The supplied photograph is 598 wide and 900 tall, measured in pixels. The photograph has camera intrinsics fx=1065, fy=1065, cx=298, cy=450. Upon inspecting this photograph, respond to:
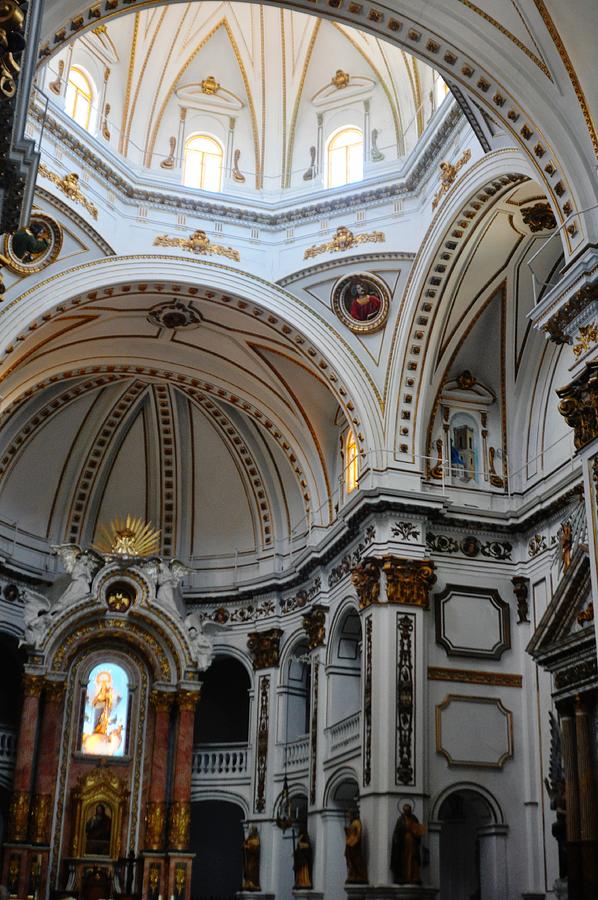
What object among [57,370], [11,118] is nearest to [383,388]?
[57,370]

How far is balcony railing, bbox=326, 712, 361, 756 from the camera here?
1983cm

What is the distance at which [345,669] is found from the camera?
21828mm

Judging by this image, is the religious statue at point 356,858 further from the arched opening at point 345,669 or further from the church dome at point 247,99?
the church dome at point 247,99

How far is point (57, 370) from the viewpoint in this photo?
914 inches

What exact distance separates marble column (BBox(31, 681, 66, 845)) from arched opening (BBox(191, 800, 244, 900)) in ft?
13.9

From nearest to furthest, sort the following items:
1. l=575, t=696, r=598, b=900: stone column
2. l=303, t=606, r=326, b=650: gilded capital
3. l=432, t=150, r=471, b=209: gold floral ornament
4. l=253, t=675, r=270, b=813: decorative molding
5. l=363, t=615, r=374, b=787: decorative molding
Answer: l=575, t=696, r=598, b=900: stone column
l=363, t=615, r=374, b=787: decorative molding
l=432, t=150, r=471, b=209: gold floral ornament
l=303, t=606, r=326, b=650: gilded capital
l=253, t=675, r=270, b=813: decorative molding

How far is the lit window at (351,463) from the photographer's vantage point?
892 inches

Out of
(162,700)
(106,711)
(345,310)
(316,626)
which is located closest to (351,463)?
(345,310)

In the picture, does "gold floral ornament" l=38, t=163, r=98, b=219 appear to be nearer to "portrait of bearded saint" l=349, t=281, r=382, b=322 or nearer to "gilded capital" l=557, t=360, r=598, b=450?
"portrait of bearded saint" l=349, t=281, r=382, b=322

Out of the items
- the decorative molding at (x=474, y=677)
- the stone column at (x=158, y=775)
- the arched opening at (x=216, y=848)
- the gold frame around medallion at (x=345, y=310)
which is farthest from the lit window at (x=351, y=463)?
the arched opening at (x=216, y=848)

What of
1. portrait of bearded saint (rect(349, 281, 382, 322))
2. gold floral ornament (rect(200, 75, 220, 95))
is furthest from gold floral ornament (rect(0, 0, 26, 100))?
gold floral ornament (rect(200, 75, 220, 95))

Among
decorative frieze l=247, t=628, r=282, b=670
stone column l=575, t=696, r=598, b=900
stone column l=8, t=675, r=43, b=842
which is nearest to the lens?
stone column l=575, t=696, r=598, b=900

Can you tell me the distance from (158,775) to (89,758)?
1.56 m

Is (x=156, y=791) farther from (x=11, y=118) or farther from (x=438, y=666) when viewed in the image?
(x=11, y=118)
